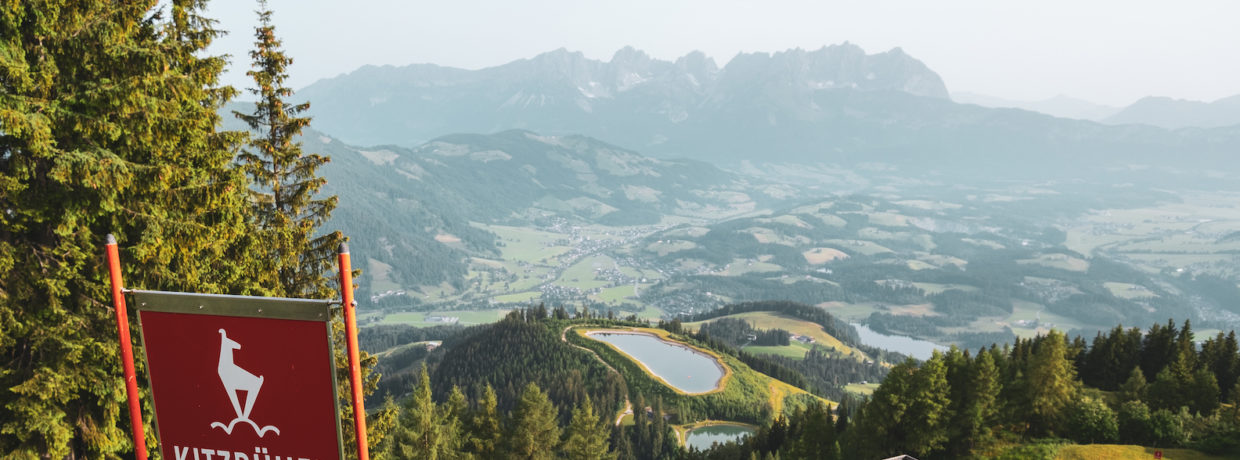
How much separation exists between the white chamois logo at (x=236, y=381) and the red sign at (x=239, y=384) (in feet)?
0.04

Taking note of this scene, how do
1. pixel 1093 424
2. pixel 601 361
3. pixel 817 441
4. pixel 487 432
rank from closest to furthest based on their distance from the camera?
pixel 1093 424 < pixel 487 432 < pixel 817 441 < pixel 601 361

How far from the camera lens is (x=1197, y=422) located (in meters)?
40.0

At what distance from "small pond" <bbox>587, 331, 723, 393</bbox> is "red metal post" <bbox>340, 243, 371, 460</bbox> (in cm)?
13053

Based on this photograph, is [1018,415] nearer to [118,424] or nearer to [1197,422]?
[1197,422]

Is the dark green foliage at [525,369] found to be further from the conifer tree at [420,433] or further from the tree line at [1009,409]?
the conifer tree at [420,433]

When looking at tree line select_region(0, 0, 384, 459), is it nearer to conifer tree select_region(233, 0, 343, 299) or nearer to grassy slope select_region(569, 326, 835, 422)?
conifer tree select_region(233, 0, 343, 299)

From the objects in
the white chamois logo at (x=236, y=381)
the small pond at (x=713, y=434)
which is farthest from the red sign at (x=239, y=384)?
the small pond at (x=713, y=434)

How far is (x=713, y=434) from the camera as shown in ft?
395

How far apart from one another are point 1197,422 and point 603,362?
379 ft

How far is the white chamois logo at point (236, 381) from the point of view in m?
7.78

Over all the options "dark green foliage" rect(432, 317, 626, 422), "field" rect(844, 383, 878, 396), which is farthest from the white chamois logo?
"field" rect(844, 383, 878, 396)

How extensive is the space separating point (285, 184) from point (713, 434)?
112 m

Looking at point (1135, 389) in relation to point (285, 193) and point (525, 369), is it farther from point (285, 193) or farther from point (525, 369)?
point (525, 369)

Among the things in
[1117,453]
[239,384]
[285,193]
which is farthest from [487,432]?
[239,384]
